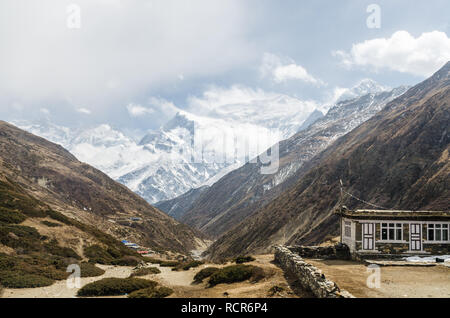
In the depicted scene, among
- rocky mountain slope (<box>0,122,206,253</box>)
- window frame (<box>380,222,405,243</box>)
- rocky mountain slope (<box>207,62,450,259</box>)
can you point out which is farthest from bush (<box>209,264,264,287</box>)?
rocky mountain slope (<box>0,122,206,253</box>)

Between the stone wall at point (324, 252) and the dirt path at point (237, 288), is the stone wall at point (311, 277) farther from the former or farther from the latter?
the stone wall at point (324, 252)

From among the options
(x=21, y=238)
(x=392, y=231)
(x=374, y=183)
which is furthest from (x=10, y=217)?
(x=374, y=183)

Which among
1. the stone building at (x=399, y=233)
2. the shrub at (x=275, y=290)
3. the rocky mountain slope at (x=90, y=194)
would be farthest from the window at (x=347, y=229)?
the rocky mountain slope at (x=90, y=194)

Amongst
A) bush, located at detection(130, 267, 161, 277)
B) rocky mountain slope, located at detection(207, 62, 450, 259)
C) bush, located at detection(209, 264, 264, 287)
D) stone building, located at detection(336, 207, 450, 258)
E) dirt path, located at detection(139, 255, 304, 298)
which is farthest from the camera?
rocky mountain slope, located at detection(207, 62, 450, 259)

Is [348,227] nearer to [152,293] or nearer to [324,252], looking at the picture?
[324,252]

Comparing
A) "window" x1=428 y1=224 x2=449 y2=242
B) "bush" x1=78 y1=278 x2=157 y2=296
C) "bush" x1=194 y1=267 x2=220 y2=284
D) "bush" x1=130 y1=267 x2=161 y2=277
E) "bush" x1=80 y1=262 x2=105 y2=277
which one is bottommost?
"bush" x1=130 y1=267 x2=161 y2=277

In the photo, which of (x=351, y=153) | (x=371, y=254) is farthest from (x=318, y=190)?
(x=371, y=254)

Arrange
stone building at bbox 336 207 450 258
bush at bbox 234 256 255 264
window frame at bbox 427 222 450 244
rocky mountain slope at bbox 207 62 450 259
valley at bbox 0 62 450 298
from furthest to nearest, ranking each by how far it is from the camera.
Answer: rocky mountain slope at bbox 207 62 450 259 → window frame at bbox 427 222 450 244 → stone building at bbox 336 207 450 258 → bush at bbox 234 256 255 264 → valley at bbox 0 62 450 298

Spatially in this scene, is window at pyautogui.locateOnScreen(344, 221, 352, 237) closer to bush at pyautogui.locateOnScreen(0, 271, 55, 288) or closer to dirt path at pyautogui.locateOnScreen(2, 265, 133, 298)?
dirt path at pyautogui.locateOnScreen(2, 265, 133, 298)
